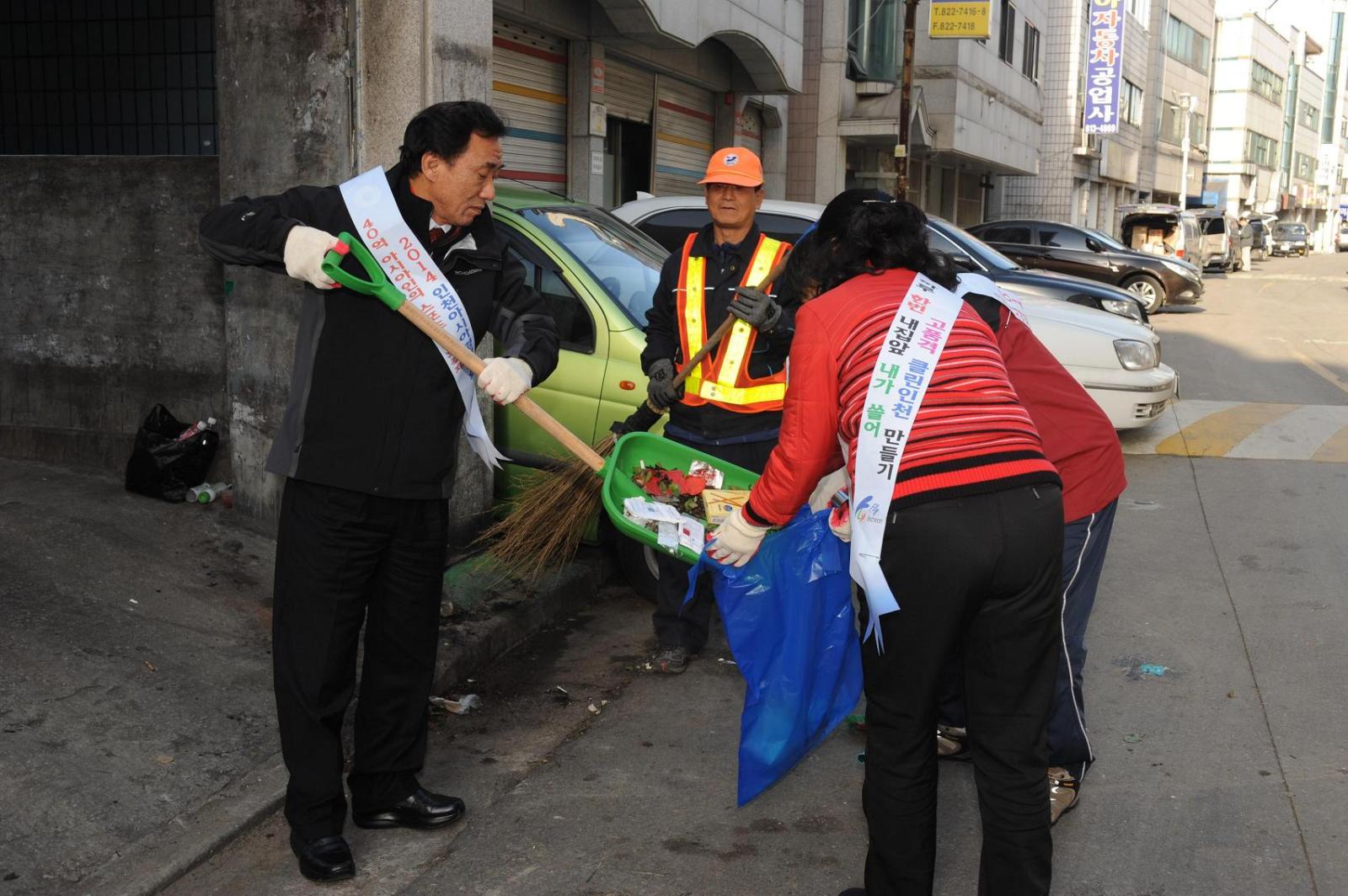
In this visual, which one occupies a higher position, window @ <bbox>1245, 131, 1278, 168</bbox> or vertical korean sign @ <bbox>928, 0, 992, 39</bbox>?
window @ <bbox>1245, 131, 1278, 168</bbox>

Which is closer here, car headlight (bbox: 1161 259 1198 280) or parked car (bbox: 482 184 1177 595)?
parked car (bbox: 482 184 1177 595)

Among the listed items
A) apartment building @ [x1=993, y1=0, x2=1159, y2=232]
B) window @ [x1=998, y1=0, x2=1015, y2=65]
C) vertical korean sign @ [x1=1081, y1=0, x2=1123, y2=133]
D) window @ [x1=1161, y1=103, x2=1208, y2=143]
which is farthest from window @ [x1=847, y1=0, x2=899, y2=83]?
window @ [x1=1161, y1=103, x2=1208, y2=143]

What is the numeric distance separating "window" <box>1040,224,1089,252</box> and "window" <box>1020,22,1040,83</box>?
39.1 feet

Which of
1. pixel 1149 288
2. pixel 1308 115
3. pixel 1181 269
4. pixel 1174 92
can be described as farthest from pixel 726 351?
pixel 1308 115

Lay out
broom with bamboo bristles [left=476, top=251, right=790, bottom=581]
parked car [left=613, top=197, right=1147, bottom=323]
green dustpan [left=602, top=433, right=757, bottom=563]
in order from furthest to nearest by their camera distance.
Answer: parked car [left=613, top=197, right=1147, bottom=323]
broom with bamboo bristles [left=476, top=251, right=790, bottom=581]
green dustpan [left=602, top=433, right=757, bottom=563]

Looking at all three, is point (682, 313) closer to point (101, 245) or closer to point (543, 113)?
point (101, 245)

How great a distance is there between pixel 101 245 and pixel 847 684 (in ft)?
15.3

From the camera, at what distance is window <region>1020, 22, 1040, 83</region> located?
31.9 meters

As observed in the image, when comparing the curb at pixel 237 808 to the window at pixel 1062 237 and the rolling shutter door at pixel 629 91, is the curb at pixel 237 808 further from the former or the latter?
the window at pixel 1062 237

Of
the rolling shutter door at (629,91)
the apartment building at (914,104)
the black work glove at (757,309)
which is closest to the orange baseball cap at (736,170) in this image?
the black work glove at (757,309)

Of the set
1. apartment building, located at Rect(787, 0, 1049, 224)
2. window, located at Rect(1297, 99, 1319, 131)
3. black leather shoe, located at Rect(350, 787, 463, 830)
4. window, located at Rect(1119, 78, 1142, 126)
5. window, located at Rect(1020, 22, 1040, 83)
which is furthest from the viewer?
window, located at Rect(1297, 99, 1319, 131)

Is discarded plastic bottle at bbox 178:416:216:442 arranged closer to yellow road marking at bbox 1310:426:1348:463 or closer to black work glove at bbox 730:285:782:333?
black work glove at bbox 730:285:782:333

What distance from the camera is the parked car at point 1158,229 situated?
89.6ft

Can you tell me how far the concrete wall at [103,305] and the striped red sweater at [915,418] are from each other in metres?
4.20
